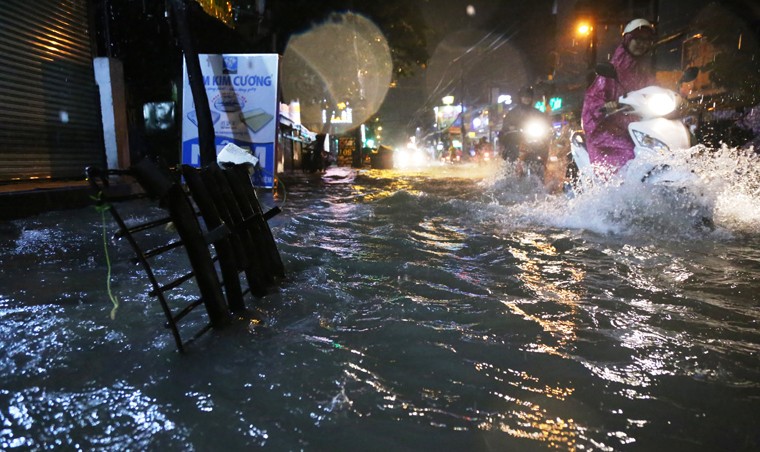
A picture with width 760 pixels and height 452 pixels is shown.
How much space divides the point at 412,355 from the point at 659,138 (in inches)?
174

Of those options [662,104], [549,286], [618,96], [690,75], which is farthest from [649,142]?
[549,286]

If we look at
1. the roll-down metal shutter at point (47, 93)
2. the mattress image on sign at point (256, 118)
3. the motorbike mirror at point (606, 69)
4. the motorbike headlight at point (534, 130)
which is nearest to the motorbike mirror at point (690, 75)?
the motorbike mirror at point (606, 69)

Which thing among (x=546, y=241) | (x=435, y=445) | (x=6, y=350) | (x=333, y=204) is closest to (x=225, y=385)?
(x=435, y=445)

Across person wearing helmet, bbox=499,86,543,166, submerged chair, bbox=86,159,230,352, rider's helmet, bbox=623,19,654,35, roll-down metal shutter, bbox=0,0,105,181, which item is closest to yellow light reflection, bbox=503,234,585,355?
submerged chair, bbox=86,159,230,352

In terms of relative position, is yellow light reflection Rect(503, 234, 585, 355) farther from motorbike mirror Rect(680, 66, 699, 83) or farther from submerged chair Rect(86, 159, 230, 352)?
motorbike mirror Rect(680, 66, 699, 83)

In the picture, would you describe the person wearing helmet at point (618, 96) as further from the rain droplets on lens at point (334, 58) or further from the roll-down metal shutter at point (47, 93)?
the rain droplets on lens at point (334, 58)

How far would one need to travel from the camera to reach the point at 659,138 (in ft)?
17.0

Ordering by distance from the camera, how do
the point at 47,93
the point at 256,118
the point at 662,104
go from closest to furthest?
the point at 662,104 < the point at 256,118 < the point at 47,93

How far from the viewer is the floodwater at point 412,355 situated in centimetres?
174

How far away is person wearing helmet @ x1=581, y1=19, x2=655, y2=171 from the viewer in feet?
19.1

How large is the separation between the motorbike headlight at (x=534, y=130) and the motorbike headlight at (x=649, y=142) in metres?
5.21

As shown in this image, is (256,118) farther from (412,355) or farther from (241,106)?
(412,355)

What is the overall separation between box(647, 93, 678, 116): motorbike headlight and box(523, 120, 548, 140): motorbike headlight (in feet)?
17.0

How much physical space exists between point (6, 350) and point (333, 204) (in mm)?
7069
